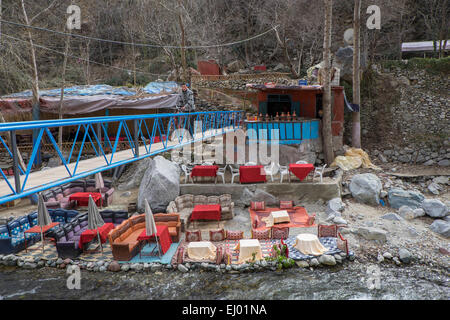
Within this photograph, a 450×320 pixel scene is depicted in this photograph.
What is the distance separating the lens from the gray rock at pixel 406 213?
12945 millimetres

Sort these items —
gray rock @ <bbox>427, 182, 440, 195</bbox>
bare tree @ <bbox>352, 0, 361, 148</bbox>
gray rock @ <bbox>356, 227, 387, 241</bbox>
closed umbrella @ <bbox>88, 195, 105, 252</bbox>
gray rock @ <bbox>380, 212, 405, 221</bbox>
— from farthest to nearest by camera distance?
bare tree @ <bbox>352, 0, 361, 148</bbox> → gray rock @ <bbox>427, 182, 440, 195</bbox> → gray rock @ <bbox>380, 212, 405, 221</bbox> → gray rock @ <bbox>356, 227, 387, 241</bbox> → closed umbrella @ <bbox>88, 195, 105, 252</bbox>

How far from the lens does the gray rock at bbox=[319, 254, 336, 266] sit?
9.94m

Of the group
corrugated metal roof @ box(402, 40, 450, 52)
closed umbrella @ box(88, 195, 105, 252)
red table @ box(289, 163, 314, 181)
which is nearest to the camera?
closed umbrella @ box(88, 195, 105, 252)

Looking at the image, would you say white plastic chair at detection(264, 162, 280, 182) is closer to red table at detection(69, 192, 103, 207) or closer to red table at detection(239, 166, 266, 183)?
red table at detection(239, 166, 266, 183)

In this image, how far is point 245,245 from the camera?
1012 cm

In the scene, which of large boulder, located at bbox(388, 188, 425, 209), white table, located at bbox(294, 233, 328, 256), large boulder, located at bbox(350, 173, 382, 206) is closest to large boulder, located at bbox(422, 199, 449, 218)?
large boulder, located at bbox(388, 188, 425, 209)

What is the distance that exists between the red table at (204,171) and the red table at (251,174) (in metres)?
1.34

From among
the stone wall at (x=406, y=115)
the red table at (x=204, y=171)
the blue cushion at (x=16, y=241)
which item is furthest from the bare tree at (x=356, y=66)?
the blue cushion at (x=16, y=241)

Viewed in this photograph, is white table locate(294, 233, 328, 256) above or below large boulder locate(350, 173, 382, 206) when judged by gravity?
below

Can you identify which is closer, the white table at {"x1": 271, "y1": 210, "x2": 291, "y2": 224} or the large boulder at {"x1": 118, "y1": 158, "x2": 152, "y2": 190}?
the white table at {"x1": 271, "y1": 210, "x2": 291, "y2": 224}

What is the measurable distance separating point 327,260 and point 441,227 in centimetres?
545

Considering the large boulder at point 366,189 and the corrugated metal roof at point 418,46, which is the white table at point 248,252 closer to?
the large boulder at point 366,189

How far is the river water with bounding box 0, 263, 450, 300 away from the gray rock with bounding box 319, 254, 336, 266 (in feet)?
0.78

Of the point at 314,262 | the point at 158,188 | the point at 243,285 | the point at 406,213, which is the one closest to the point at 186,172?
the point at 158,188
